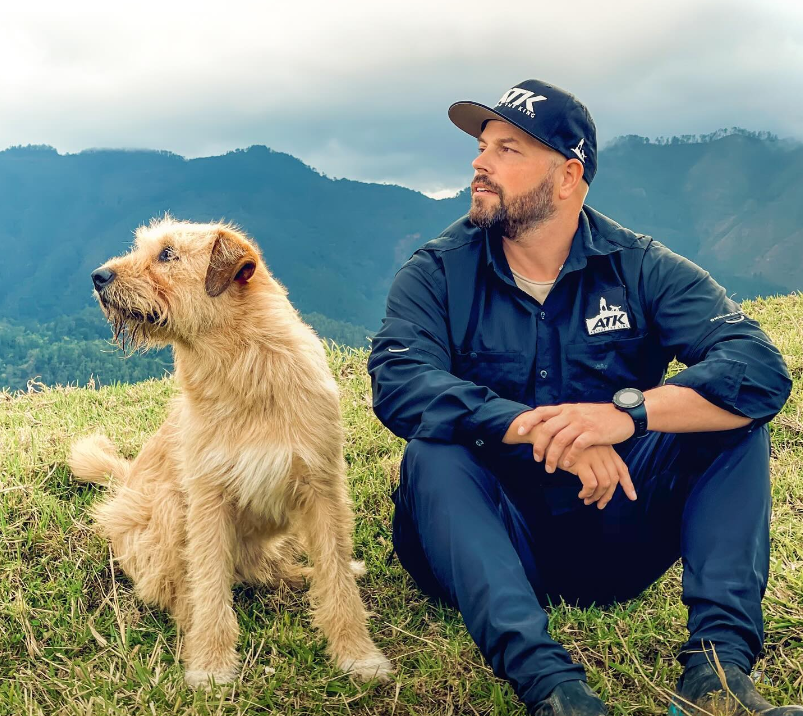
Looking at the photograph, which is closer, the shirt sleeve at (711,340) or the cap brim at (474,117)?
the shirt sleeve at (711,340)

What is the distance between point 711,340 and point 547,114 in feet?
4.82

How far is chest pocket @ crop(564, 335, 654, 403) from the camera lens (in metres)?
3.55

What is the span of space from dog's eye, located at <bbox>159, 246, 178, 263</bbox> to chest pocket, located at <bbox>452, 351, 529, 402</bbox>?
4.98 feet

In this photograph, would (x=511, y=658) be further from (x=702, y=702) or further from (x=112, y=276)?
(x=112, y=276)

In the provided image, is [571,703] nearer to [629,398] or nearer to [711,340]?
[629,398]

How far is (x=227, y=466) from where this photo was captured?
339 centimetres

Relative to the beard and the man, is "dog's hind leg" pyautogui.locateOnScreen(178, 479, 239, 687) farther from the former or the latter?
the beard

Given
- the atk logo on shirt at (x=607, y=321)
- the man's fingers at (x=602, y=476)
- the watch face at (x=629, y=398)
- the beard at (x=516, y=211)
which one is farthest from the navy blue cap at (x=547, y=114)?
the man's fingers at (x=602, y=476)

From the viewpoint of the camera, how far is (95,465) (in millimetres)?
4574

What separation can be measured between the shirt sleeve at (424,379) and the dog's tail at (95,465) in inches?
86.5

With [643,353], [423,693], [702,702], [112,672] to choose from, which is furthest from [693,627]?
[112,672]

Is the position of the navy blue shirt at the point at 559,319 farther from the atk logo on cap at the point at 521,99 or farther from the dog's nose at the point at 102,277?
the dog's nose at the point at 102,277

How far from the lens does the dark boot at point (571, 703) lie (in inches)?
92.0

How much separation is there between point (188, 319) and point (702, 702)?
108 inches
